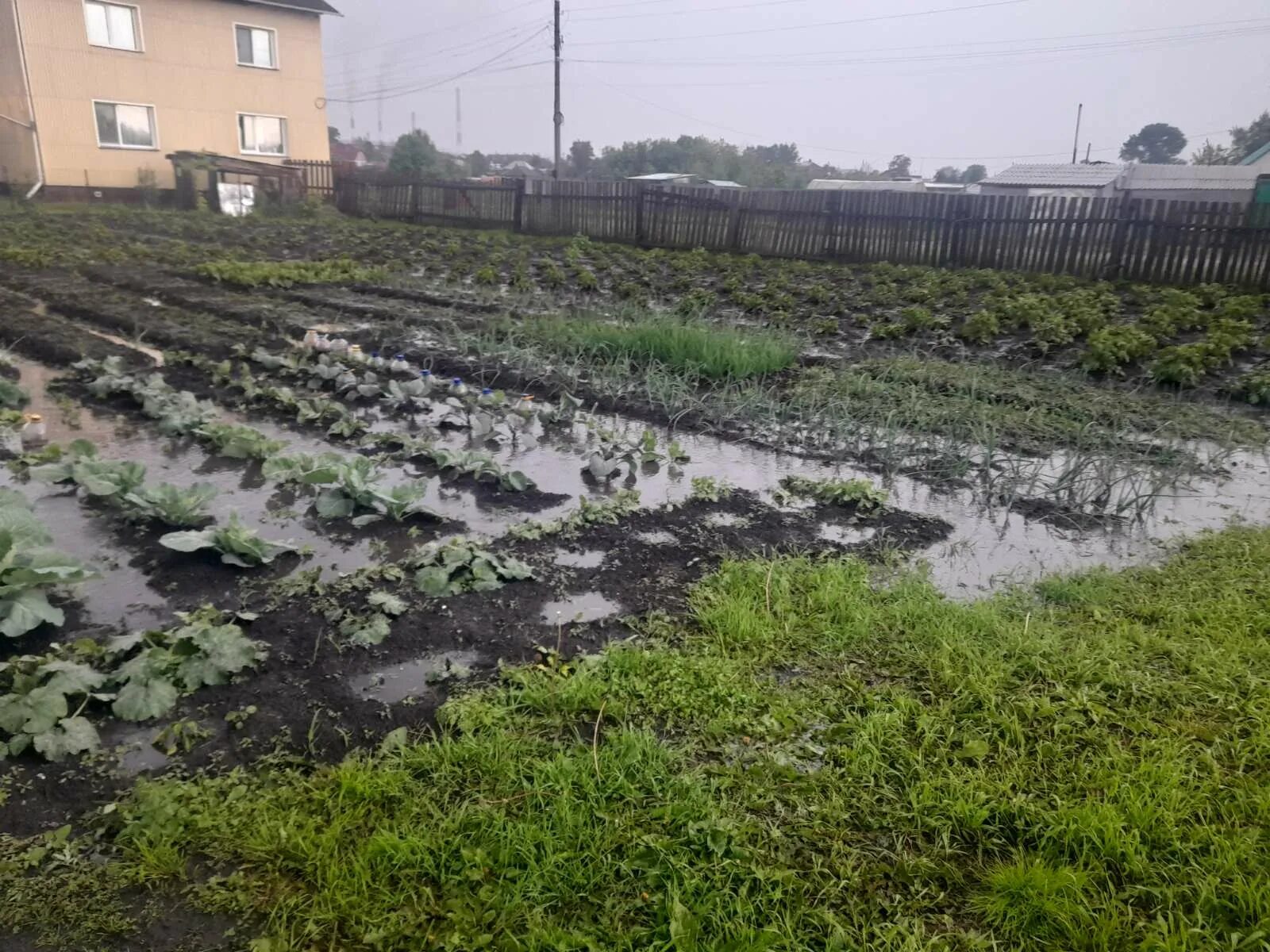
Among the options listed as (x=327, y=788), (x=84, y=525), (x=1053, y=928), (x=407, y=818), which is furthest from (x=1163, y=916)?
(x=84, y=525)

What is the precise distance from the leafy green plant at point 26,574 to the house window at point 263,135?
1072 inches

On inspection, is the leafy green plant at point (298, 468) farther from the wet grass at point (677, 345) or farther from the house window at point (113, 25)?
the house window at point (113, 25)

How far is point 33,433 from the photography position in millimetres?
5348

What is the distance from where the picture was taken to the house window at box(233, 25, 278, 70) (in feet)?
84.6

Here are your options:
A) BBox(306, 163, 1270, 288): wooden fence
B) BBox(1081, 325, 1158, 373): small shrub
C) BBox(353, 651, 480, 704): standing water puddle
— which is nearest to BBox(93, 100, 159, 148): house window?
BBox(306, 163, 1270, 288): wooden fence

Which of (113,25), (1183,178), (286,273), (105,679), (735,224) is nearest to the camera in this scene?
(105,679)

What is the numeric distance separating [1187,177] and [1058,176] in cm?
493

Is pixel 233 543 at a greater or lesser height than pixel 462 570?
greater

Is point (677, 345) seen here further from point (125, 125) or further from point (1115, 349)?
point (125, 125)

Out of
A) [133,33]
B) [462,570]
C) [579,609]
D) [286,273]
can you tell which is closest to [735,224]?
[286,273]

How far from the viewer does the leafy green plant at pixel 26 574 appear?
3000mm

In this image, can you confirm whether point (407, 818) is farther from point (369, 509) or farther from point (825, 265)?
point (825, 265)

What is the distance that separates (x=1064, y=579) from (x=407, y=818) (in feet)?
10.3

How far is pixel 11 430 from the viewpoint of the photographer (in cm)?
545
